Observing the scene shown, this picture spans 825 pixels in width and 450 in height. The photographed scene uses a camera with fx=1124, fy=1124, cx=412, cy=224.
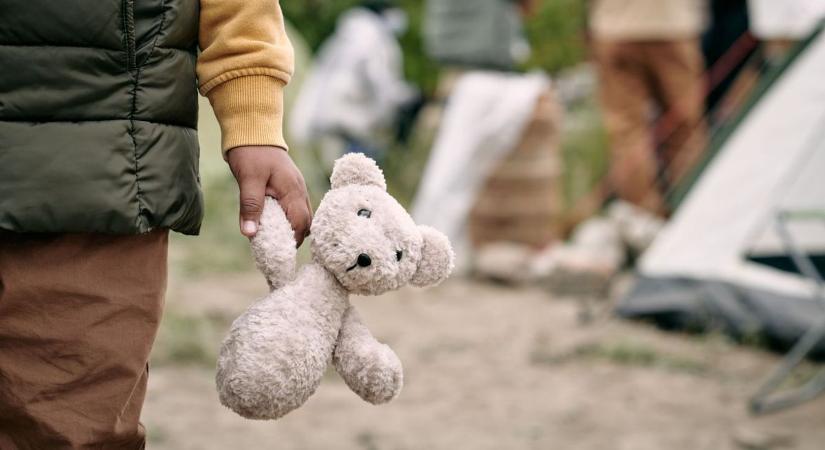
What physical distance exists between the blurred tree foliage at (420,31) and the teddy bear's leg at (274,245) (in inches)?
254

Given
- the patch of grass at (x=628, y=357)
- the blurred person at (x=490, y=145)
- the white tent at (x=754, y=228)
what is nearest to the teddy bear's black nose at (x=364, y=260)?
the patch of grass at (x=628, y=357)

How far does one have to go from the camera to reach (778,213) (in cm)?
304

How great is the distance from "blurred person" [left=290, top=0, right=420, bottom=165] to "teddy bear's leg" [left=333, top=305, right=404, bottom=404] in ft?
15.5

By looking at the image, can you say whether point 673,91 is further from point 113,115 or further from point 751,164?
point 113,115

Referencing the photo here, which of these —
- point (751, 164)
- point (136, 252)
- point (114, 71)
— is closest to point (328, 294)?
point (136, 252)

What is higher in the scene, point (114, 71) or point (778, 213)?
point (114, 71)

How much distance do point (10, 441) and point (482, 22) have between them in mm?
3813

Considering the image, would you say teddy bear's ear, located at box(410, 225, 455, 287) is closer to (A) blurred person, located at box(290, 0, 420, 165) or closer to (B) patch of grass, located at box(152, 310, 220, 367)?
(B) patch of grass, located at box(152, 310, 220, 367)

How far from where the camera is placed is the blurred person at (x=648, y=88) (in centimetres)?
480

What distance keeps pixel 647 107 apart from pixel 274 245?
4087 millimetres

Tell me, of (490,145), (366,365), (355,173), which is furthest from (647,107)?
(366,365)

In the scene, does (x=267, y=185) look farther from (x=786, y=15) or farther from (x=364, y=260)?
(x=786, y=15)

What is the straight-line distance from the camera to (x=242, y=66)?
129 cm

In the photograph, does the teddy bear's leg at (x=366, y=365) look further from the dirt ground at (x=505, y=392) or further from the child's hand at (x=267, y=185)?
the dirt ground at (x=505, y=392)
